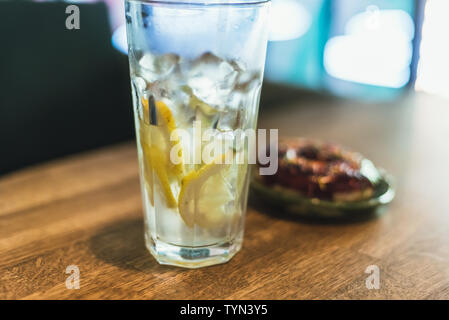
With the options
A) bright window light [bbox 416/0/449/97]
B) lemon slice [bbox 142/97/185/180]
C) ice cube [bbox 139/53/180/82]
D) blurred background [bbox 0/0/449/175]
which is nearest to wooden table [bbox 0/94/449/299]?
lemon slice [bbox 142/97/185/180]

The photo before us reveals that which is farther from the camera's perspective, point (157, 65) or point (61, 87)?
point (61, 87)

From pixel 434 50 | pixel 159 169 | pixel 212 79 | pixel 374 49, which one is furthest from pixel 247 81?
pixel 374 49

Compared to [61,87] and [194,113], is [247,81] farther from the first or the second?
[61,87]

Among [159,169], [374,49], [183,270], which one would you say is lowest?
[374,49]

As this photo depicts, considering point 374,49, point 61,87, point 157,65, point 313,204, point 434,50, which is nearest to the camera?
point 157,65

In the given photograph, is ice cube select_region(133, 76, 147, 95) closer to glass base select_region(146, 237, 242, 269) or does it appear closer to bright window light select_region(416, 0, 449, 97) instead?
glass base select_region(146, 237, 242, 269)
